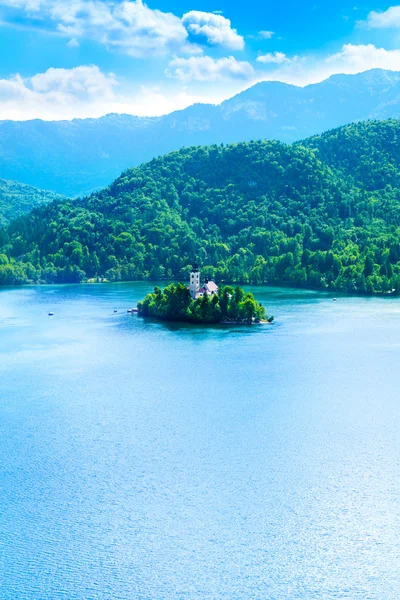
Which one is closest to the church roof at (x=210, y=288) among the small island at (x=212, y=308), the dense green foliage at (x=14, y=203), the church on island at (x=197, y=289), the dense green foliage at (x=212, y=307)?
the church on island at (x=197, y=289)

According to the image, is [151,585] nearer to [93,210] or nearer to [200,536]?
[200,536]

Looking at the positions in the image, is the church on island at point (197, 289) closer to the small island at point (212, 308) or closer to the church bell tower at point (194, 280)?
the church bell tower at point (194, 280)

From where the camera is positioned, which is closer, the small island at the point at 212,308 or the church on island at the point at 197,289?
the small island at the point at 212,308

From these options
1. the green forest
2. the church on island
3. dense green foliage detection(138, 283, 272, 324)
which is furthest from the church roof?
the green forest

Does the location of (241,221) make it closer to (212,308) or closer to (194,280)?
(194,280)

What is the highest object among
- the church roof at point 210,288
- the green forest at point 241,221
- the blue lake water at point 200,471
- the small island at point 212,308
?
the green forest at point 241,221
